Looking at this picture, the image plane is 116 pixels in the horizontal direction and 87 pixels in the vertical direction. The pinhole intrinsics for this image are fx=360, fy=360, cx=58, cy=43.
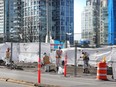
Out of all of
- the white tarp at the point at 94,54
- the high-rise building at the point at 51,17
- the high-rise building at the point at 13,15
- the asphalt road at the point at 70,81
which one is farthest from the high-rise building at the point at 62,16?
the asphalt road at the point at 70,81

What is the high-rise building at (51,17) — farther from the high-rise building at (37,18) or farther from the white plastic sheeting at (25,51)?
the white plastic sheeting at (25,51)

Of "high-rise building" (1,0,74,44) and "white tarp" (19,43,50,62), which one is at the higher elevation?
"high-rise building" (1,0,74,44)

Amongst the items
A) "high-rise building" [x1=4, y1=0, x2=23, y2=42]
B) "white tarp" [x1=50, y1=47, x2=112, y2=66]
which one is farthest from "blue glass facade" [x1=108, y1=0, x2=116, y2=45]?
"high-rise building" [x1=4, y1=0, x2=23, y2=42]

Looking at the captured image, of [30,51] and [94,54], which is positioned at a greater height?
[30,51]

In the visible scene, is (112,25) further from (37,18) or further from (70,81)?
(37,18)

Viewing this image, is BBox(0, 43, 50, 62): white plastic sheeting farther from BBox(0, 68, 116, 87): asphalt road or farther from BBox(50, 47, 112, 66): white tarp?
BBox(0, 68, 116, 87): asphalt road

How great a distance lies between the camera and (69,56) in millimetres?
28641

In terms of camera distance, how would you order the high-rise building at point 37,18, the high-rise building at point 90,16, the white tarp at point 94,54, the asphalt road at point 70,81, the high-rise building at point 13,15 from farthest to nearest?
the high-rise building at point 13,15, the high-rise building at point 90,16, the high-rise building at point 37,18, the white tarp at point 94,54, the asphalt road at point 70,81

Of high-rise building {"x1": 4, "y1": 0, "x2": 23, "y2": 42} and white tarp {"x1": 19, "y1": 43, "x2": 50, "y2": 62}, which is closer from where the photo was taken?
white tarp {"x1": 19, "y1": 43, "x2": 50, "y2": 62}

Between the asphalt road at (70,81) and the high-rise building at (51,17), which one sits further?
the high-rise building at (51,17)

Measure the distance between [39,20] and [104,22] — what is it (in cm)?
1961

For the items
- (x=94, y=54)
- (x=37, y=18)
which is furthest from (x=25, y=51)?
(x=37, y=18)

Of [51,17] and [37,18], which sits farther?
[37,18]

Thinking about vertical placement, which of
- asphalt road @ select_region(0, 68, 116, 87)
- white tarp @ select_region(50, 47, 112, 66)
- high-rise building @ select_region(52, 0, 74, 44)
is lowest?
A: asphalt road @ select_region(0, 68, 116, 87)
